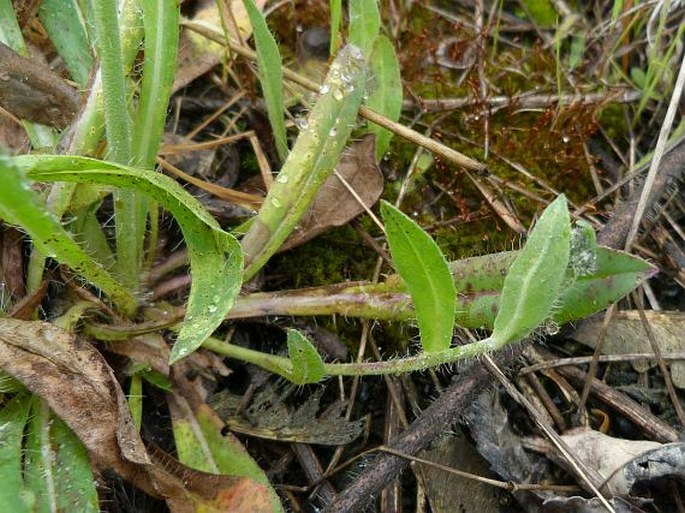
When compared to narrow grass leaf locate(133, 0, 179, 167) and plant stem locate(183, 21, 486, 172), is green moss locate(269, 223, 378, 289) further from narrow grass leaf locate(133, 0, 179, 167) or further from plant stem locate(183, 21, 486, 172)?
narrow grass leaf locate(133, 0, 179, 167)

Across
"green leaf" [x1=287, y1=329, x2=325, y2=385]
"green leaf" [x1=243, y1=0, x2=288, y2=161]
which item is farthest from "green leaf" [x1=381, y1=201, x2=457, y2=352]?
"green leaf" [x1=243, y1=0, x2=288, y2=161]

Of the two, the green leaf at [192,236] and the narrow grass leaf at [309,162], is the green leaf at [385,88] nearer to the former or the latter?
the narrow grass leaf at [309,162]

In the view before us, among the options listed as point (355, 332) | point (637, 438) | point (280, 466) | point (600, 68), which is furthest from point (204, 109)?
point (637, 438)

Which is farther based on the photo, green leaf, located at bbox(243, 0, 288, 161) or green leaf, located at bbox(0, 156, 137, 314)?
green leaf, located at bbox(243, 0, 288, 161)

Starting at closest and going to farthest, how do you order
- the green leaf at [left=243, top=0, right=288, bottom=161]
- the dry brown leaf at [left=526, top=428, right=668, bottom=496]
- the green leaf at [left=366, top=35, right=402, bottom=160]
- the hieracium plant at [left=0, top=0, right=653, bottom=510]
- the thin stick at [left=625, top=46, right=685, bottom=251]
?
1. the hieracium plant at [left=0, top=0, right=653, bottom=510]
2. the dry brown leaf at [left=526, top=428, right=668, bottom=496]
3. the green leaf at [left=243, top=0, right=288, bottom=161]
4. the thin stick at [left=625, top=46, right=685, bottom=251]
5. the green leaf at [left=366, top=35, right=402, bottom=160]

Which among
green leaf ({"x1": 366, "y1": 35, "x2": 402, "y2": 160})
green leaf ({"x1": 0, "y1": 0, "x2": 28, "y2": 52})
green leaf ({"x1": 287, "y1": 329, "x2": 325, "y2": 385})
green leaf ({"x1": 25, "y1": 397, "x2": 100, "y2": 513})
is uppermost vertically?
green leaf ({"x1": 0, "y1": 0, "x2": 28, "y2": 52})

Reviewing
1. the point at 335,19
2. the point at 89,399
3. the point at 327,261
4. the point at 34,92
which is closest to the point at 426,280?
the point at 327,261

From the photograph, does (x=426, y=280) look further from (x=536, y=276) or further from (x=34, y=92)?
(x=34, y=92)

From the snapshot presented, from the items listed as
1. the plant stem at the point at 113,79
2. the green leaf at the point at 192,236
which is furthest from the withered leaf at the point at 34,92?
the green leaf at the point at 192,236
